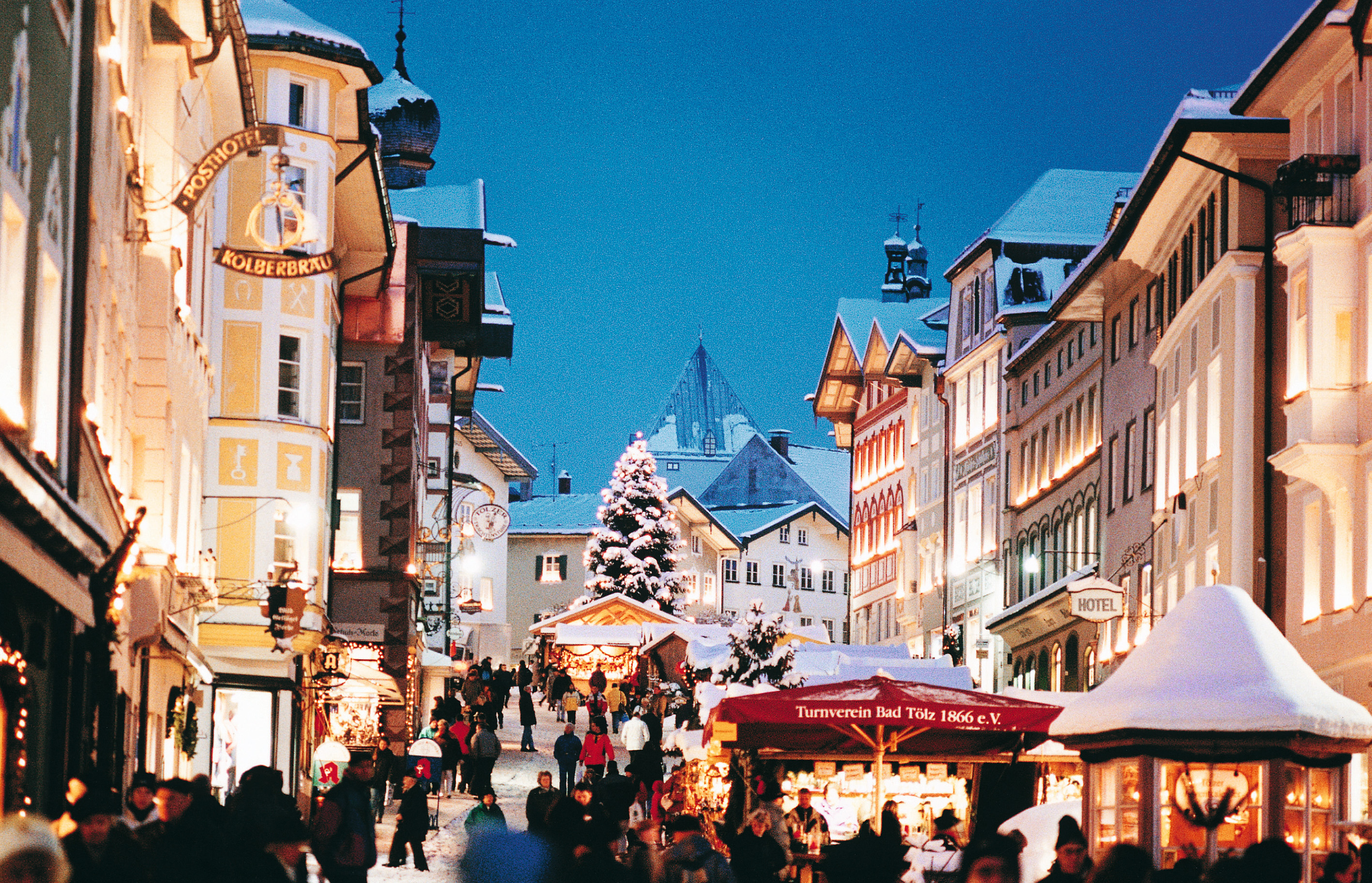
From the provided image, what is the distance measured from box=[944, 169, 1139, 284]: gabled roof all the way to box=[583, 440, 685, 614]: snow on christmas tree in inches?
1156

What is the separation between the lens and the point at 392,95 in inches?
2515

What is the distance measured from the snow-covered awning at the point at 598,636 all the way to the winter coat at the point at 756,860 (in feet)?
185

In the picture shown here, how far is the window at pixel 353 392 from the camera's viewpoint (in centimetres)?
4872

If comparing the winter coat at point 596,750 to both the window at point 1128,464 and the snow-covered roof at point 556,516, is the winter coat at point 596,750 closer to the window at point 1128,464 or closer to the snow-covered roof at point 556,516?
the window at point 1128,464

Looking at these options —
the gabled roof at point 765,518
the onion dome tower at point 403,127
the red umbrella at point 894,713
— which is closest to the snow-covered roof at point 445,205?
the onion dome tower at point 403,127

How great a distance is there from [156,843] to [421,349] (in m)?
44.2

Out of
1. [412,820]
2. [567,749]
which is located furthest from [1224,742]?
[567,749]

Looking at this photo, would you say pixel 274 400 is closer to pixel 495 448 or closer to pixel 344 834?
pixel 344 834

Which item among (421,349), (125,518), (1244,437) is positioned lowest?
(125,518)

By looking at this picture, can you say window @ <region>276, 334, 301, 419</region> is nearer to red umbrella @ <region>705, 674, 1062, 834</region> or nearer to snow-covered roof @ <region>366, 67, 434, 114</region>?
red umbrella @ <region>705, 674, 1062, 834</region>

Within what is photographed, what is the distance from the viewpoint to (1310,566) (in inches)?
1222

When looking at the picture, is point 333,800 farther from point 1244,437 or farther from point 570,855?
point 1244,437

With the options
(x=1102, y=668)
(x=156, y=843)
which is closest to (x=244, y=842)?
(x=156, y=843)

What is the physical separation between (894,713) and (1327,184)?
10.4 m
